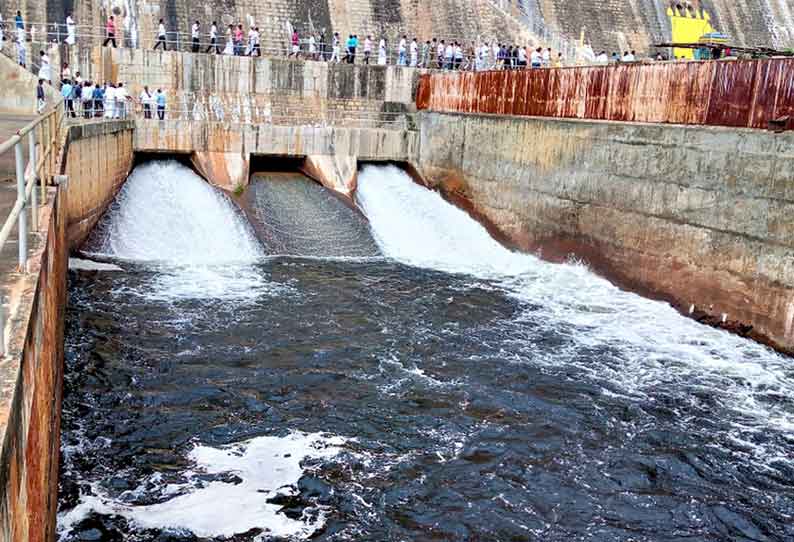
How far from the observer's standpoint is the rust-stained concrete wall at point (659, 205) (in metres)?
13.1

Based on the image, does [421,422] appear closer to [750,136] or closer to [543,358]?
[543,358]

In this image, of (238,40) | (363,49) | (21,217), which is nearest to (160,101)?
(238,40)

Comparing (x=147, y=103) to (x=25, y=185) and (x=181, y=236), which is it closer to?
(x=181, y=236)

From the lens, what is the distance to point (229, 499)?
25.1 ft

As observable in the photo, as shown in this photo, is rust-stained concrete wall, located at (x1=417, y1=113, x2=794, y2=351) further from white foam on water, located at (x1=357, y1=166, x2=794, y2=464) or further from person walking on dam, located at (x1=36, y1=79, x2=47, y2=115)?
person walking on dam, located at (x1=36, y1=79, x2=47, y2=115)

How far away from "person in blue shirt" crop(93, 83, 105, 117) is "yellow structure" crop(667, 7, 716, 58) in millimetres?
27351

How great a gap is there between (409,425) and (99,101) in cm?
1513

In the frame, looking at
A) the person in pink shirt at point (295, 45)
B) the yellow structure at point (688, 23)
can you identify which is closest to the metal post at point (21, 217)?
the person in pink shirt at point (295, 45)

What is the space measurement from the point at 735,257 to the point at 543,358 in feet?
14.0

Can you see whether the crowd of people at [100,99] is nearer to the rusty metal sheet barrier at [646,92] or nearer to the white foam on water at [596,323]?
the white foam on water at [596,323]

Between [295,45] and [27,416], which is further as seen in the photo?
[295,45]

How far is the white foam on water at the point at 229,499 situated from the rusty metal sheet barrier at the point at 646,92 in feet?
32.5

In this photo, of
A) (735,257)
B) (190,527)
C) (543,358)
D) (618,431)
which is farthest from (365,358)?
(735,257)

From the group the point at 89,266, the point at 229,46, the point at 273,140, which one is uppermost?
the point at 229,46
